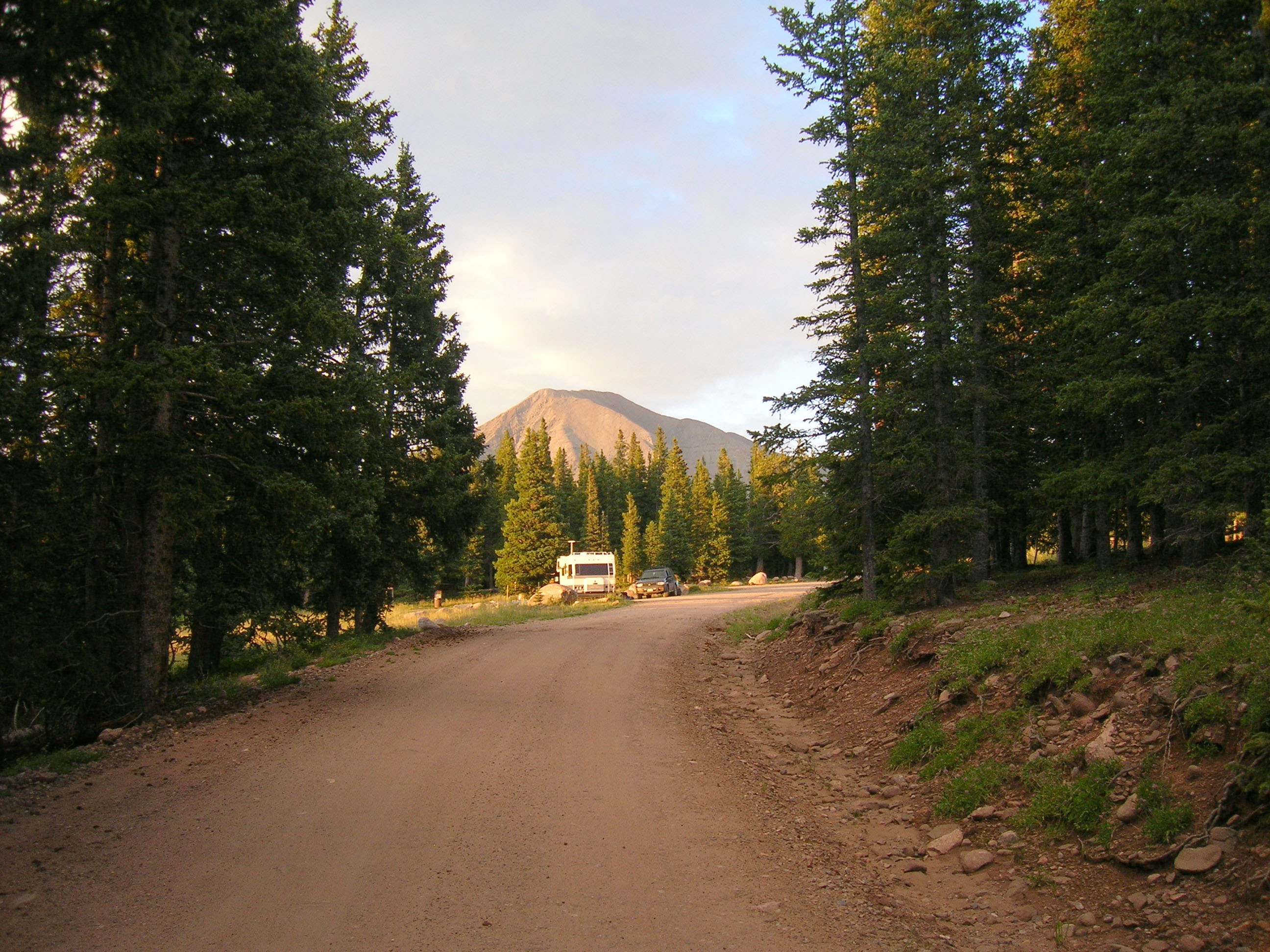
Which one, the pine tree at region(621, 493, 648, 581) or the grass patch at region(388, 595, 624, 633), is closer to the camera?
the grass patch at region(388, 595, 624, 633)

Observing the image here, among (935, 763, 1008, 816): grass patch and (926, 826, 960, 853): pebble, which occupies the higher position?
(935, 763, 1008, 816): grass patch

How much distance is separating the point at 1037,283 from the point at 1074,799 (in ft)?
42.4

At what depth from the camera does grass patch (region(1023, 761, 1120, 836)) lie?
5086 mm

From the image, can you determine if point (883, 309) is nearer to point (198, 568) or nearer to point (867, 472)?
point (867, 472)

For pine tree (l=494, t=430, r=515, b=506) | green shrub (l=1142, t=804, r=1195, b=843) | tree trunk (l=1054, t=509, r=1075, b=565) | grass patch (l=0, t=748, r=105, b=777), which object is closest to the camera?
green shrub (l=1142, t=804, r=1195, b=843)

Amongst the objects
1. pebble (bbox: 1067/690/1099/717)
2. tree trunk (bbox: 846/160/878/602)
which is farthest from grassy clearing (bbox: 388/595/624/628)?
pebble (bbox: 1067/690/1099/717)

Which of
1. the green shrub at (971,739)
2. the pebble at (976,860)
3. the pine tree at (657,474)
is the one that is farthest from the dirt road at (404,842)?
the pine tree at (657,474)

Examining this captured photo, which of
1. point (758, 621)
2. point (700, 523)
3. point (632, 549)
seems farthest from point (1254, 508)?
point (632, 549)

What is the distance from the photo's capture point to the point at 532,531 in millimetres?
53875

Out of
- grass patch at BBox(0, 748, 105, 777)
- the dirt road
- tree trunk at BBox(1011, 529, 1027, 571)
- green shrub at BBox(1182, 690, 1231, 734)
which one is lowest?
the dirt road

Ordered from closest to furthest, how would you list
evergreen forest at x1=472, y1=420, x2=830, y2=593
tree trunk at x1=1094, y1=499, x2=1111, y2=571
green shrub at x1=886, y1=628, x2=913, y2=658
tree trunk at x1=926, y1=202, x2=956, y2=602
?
green shrub at x1=886, y1=628, x2=913, y2=658, tree trunk at x1=926, y1=202, x2=956, y2=602, tree trunk at x1=1094, y1=499, x2=1111, y2=571, evergreen forest at x1=472, y1=420, x2=830, y2=593

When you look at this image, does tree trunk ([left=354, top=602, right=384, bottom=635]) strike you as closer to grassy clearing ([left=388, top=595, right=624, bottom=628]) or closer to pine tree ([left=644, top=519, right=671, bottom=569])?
grassy clearing ([left=388, top=595, right=624, bottom=628])

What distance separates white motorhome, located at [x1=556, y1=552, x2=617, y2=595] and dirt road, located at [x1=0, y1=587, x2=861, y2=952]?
106 ft

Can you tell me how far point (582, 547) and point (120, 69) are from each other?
6704 cm
